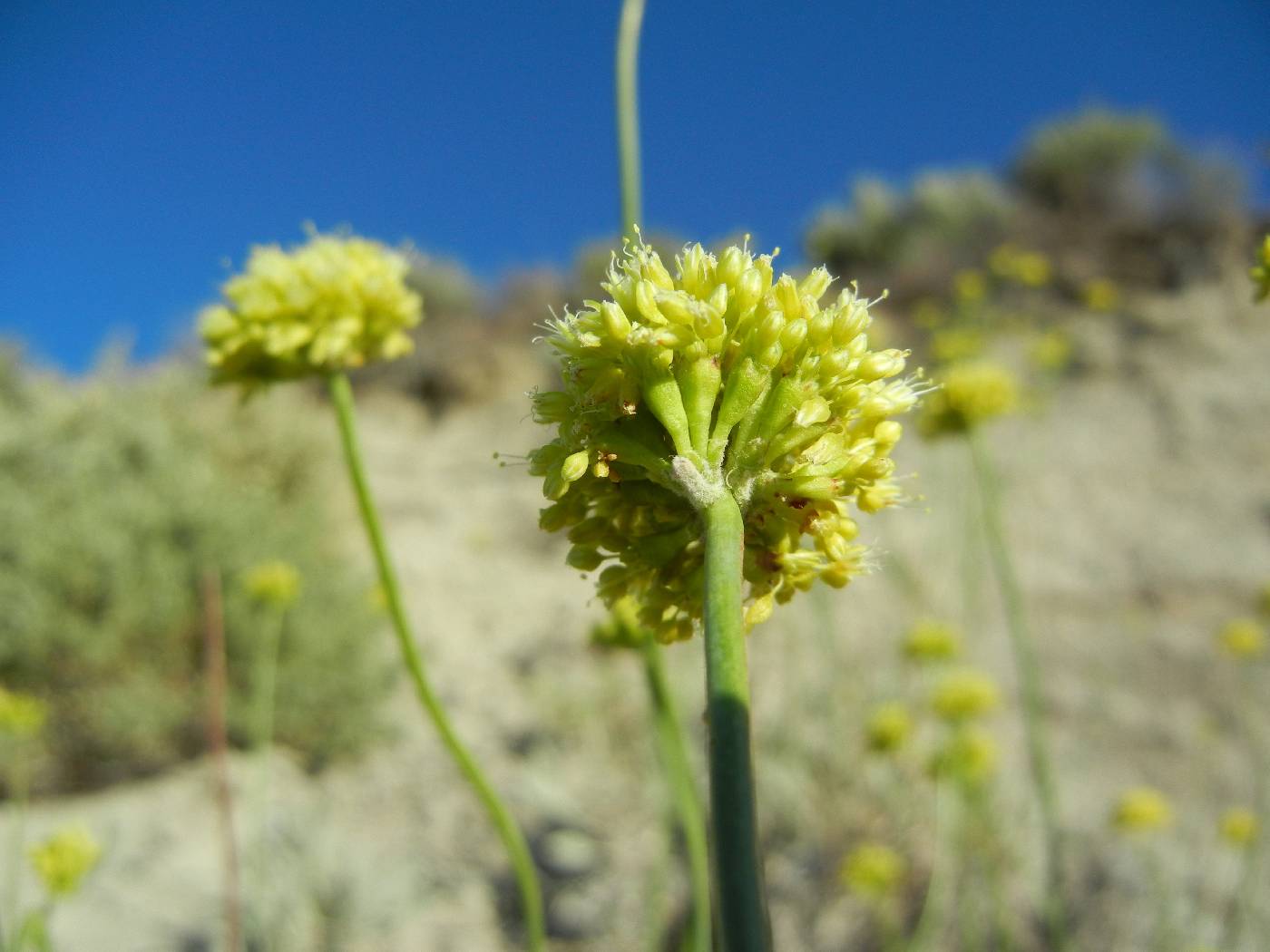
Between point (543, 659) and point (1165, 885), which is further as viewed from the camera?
point (543, 659)

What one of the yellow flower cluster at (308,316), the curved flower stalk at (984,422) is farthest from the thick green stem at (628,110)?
the curved flower stalk at (984,422)

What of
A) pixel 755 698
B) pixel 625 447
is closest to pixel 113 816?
pixel 755 698

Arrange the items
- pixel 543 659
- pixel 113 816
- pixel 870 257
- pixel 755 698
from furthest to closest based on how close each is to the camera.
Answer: pixel 870 257 < pixel 543 659 < pixel 755 698 < pixel 113 816

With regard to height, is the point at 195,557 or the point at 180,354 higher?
the point at 180,354

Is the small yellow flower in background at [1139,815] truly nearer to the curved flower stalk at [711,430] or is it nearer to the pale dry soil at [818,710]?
the pale dry soil at [818,710]

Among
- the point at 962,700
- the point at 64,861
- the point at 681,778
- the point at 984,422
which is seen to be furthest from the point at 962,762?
the point at 64,861

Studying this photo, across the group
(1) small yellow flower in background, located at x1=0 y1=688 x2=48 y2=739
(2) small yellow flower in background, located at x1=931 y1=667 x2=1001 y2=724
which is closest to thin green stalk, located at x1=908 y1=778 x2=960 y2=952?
(2) small yellow flower in background, located at x1=931 y1=667 x2=1001 y2=724

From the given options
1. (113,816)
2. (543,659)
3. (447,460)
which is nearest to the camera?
(113,816)

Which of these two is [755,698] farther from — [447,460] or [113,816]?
[447,460]
